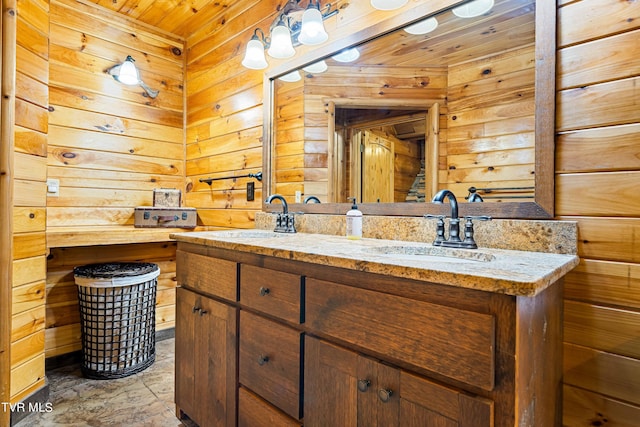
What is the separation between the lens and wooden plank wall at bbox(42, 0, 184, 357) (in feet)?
7.43

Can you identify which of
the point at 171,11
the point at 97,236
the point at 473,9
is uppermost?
the point at 171,11

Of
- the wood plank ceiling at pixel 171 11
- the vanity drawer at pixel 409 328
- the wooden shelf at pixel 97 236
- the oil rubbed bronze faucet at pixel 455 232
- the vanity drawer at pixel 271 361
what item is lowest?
the vanity drawer at pixel 271 361

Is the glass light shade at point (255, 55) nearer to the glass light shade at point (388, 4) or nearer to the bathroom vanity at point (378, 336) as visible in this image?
the glass light shade at point (388, 4)

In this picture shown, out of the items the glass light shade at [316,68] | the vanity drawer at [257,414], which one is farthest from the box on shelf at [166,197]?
the vanity drawer at [257,414]

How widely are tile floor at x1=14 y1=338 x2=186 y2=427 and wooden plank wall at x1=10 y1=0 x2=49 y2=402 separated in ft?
0.56

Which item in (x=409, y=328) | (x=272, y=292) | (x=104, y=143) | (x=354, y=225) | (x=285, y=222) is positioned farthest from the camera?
(x=104, y=143)

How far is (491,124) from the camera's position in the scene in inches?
50.2

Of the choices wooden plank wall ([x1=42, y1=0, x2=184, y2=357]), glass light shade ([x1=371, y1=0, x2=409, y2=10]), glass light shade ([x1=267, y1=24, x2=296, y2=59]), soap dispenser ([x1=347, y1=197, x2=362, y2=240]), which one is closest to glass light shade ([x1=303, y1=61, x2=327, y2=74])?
glass light shade ([x1=267, y1=24, x2=296, y2=59])

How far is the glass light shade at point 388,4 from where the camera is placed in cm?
151

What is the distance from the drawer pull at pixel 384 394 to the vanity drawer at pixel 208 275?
0.65 m

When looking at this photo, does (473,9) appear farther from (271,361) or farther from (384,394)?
(271,361)

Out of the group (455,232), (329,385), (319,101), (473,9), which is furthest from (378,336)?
(319,101)

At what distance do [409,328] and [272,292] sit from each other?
1.66ft

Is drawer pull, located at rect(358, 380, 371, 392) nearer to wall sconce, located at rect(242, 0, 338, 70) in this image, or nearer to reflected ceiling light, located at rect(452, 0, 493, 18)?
reflected ceiling light, located at rect(452, 0, 493, 18)
